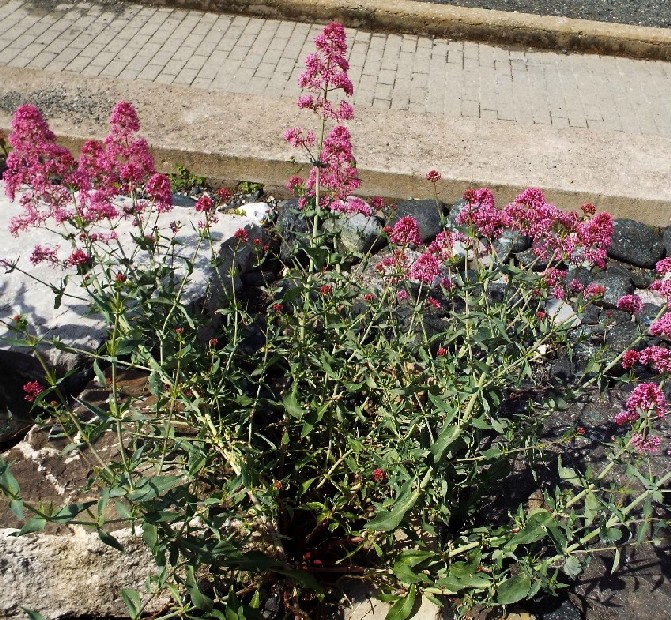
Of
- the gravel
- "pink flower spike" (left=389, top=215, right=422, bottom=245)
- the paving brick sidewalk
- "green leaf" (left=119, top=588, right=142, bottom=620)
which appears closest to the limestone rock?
the paving brick sidewalk

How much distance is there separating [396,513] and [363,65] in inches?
198

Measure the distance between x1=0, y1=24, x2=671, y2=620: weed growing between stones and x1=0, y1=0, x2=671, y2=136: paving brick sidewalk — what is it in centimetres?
328

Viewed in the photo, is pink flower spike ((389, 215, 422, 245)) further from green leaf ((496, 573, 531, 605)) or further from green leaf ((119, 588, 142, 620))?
green leaf ((119, 588, 142, 620))

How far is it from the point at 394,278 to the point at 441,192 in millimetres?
2211

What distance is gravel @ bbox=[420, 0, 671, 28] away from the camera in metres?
7.85

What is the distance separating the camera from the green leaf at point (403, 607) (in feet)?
7.73

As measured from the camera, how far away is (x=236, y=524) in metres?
2.50

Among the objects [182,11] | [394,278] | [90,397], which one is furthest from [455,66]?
[90,397]

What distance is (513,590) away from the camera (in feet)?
7.46

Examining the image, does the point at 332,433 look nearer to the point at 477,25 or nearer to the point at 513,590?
the point at 513,590

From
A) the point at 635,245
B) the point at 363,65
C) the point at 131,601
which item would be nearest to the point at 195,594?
the point at 131,601

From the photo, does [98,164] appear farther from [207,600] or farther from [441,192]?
[441,192]

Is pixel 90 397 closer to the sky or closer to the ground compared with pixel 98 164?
closer to the ground

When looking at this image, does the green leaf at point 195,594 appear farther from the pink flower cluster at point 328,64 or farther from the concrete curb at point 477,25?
the concrete curb at point 477,25
